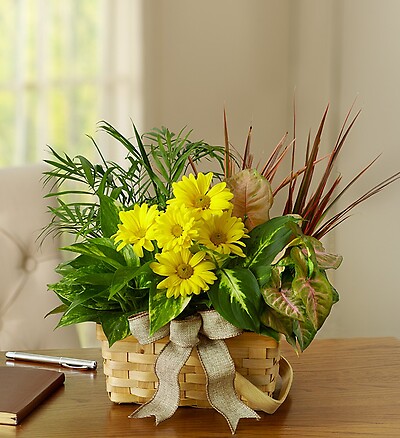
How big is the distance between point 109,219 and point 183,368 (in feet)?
0.69

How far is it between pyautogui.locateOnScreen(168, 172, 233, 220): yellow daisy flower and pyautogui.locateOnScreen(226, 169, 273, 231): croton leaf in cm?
4

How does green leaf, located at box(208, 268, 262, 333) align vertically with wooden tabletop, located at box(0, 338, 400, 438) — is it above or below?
above

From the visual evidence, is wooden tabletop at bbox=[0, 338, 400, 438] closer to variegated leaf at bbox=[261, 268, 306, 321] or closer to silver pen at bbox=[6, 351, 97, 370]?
silver pen at bbox=[6, 351, 97, 370]

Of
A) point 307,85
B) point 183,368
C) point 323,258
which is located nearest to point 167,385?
point 183,368

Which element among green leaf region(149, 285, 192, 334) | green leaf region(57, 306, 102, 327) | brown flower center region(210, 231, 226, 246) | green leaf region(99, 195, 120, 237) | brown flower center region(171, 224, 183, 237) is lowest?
green leaf region(57, 306, 102, 327)

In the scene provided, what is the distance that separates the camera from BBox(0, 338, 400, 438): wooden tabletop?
105 centimetres

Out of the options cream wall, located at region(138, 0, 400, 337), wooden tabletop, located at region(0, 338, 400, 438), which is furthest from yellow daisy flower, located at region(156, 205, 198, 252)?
cream wall, located at region(138, 0, 400, 337)

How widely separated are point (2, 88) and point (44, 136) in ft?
0.61

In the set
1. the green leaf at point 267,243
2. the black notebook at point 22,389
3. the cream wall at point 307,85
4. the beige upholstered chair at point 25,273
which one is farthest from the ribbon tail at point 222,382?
the cream wall at point 307,85

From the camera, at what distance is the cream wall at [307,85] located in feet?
7.57

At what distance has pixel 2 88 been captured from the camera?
2.61 metres

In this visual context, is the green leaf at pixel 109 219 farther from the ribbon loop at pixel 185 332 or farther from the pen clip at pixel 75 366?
the pen clip at pixel 75 366

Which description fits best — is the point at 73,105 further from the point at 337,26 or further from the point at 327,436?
the point at 327,436

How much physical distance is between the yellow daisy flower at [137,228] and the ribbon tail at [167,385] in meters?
0.13
